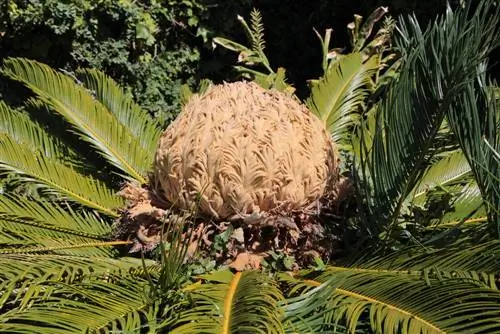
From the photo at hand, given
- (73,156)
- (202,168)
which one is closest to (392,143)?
(202,168)

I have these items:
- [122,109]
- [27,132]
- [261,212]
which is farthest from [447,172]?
[27,132]

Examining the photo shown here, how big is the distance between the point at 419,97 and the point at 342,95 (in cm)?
146

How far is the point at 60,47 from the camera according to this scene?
4840 millimetres

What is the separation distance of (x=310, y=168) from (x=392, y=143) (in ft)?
1.28

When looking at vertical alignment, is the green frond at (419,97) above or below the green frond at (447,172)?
below

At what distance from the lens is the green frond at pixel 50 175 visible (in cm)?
279

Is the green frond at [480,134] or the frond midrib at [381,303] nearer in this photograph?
the frond midrib at [381,303]

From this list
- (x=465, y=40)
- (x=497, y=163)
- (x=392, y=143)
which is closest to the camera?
(x=465, y=40)

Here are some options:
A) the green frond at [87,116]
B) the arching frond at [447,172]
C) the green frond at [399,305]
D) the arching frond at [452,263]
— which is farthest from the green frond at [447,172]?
the green frond at [87,116]

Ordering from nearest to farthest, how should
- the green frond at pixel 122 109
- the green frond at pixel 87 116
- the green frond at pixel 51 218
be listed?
the green frond at pixel 51 218 → the green frond at pixel 87 116 → the green frond at pixel 122 109

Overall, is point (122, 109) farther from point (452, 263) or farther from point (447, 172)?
point (452, 263)

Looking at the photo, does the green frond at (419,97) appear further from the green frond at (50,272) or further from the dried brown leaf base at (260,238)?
the green frond at (50,272)

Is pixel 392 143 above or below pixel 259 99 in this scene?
below

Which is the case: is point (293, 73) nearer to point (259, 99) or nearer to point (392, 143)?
point (259, 99)
